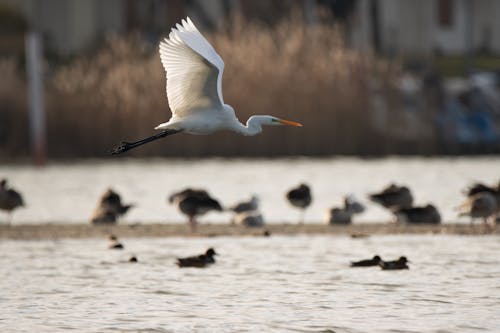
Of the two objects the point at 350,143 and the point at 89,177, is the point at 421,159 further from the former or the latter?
the point at 89,177

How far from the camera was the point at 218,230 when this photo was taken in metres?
17.6

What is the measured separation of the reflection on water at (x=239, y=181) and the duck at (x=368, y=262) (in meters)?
5.67

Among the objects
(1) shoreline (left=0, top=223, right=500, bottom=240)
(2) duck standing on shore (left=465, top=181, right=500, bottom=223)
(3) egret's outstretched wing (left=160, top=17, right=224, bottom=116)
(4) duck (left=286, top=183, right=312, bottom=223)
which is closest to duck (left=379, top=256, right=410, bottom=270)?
(3) egret's outstretched wing (left=160, top=17, right=224, bottom=116)

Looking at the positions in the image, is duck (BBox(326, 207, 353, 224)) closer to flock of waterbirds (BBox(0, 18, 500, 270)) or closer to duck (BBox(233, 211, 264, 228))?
duck (BBox(233, 211, 264, 228))

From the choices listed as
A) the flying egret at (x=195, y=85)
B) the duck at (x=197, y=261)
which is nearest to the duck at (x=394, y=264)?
the flying egret at (x=195, y=85)

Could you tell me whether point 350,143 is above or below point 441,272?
above

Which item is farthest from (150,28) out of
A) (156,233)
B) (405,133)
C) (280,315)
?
(280,315)

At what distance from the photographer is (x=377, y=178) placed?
27.8 meters

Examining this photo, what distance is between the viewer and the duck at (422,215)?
57.8ft

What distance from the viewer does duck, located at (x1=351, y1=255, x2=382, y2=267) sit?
535 inches

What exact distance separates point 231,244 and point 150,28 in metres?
33.9

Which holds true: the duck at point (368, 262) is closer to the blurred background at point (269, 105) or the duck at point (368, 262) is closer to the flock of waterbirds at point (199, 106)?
the flock of waterbirds at point (199, 106)

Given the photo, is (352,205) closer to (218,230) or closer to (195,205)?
(218,230)

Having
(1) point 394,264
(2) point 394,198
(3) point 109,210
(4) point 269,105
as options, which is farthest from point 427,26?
(1) point 394,264
